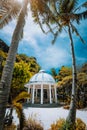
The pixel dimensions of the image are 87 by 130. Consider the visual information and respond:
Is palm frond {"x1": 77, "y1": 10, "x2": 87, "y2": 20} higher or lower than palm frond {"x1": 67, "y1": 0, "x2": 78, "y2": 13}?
below

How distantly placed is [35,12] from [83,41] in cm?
770

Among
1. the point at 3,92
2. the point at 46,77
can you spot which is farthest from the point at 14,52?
the point at 46,77

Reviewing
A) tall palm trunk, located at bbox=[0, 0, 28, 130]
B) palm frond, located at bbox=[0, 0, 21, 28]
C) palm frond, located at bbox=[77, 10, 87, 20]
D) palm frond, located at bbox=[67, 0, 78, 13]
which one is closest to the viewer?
tall palm trunk, located at bbox=[0, 0, 28, 130]

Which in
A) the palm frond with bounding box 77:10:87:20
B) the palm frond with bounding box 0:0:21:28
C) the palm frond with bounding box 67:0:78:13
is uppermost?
the palm frond with bounding box 67:0:78:13

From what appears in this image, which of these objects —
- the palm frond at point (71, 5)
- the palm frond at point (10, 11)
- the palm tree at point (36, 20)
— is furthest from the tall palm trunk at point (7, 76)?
the palm frond at point (71, 5)

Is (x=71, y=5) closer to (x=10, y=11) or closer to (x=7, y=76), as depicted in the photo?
(x=10, y=11)

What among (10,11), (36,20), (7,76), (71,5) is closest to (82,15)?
(71,5)

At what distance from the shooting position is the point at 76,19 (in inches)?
615

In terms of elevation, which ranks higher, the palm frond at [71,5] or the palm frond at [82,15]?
the palm frond at [71,5]

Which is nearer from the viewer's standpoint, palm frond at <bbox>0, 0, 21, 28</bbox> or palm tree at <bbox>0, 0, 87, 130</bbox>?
palm tree at <bbox>0, 0, 87, 130</bbox>

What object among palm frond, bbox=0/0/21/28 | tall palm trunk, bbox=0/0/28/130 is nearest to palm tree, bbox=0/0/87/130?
tall palm trunk, bbox=0/0/28/130

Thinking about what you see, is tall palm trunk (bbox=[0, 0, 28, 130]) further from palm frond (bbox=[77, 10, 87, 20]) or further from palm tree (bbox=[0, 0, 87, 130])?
palm frond (bbox=[77, 10, 87, 20])

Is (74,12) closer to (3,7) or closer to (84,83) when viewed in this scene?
(3,7)

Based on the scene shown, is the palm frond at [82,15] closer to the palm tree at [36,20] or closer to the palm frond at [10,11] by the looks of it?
the palm tree at [36,20]
